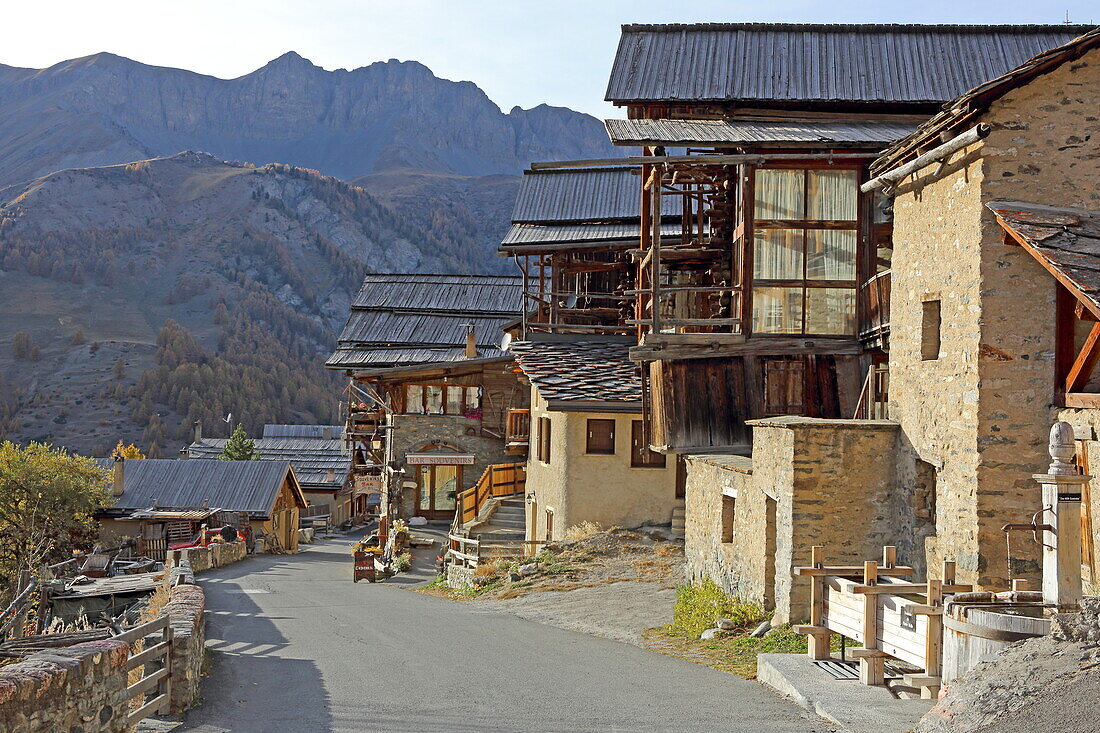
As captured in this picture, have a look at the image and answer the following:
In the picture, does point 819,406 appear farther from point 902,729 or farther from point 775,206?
point 902,729

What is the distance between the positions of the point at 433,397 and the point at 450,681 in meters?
28.6

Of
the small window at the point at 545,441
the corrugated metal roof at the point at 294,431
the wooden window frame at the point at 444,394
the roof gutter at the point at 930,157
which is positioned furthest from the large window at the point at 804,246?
the corrugated metal roof at the point at 294,431

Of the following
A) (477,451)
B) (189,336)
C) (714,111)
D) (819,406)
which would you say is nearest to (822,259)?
(819,406)

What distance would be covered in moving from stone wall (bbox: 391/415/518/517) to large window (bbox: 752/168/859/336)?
22.0m

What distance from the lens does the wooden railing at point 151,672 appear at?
10.3m

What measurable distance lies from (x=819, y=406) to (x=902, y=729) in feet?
34.3

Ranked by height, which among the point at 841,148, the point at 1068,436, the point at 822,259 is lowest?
the point at 1068,436

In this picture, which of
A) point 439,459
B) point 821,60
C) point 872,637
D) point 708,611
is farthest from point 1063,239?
point 439,459

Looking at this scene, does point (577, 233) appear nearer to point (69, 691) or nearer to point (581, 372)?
point (581, 372)

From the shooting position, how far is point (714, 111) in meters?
22.2

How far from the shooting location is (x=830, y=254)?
18750 mm

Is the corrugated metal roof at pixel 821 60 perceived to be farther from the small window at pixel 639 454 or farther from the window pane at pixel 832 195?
the small window at pixel 639 454

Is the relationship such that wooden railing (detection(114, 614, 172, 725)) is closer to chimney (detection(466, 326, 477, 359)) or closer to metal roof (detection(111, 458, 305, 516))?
chimney (detection(466, 326, 477, 359))

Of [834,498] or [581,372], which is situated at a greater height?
[581,372]
